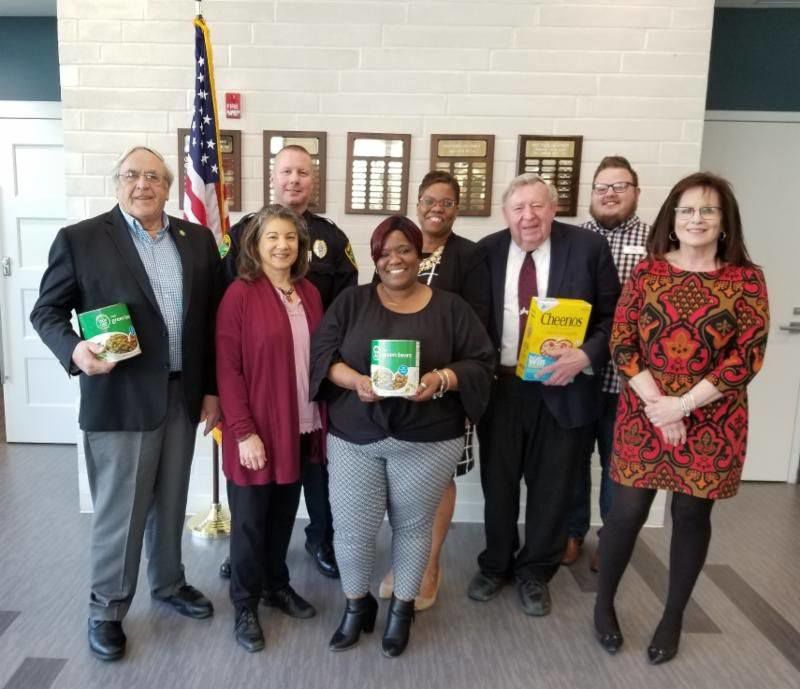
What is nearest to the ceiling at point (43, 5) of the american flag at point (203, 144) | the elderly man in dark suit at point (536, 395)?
the american flag at point (203, 144)

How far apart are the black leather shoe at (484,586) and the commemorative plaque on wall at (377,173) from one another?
5.40 feet

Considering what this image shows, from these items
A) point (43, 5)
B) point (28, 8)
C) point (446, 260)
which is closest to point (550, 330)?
point (446, 260)

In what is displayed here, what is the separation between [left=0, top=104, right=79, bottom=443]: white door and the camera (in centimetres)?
376

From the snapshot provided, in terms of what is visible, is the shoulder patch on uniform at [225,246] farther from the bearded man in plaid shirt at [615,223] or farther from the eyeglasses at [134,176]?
the bearded man in plaid shirt at [615,223]

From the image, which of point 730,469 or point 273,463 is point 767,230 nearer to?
point 730,469

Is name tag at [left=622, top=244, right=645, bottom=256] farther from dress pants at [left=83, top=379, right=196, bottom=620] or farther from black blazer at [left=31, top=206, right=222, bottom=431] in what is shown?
dress pants at [left=83, top=379, right=196, bottom=620]

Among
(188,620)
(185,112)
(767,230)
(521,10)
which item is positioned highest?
(521,10)

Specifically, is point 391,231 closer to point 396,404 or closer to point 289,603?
point 396,404

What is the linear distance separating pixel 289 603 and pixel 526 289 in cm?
139

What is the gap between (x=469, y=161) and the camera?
2.79 m

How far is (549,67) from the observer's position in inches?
108

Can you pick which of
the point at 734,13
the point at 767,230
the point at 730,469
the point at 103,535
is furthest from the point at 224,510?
the point at 734,13

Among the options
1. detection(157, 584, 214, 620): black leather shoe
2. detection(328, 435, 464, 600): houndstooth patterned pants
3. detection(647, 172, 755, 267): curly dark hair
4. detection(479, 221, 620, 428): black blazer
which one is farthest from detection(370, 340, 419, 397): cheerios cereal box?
detection(157, 584, 214, 620): black leather shoe

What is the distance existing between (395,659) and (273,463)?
0.75m
